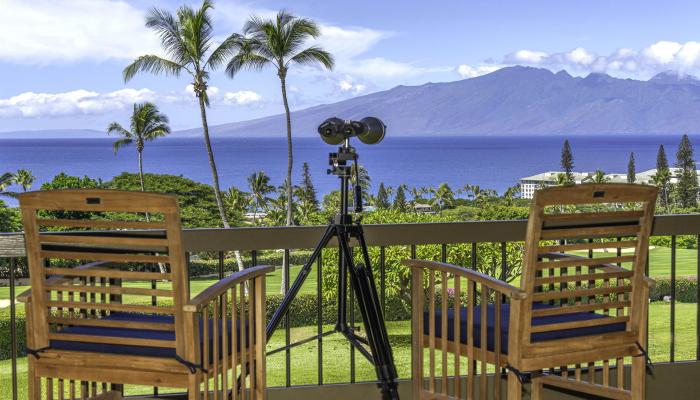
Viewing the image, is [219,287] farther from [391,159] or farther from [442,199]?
[391,159]

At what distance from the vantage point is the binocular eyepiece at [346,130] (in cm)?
288

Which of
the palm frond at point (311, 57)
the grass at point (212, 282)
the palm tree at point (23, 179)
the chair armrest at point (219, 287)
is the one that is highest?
the palm frond at point (311, 57)

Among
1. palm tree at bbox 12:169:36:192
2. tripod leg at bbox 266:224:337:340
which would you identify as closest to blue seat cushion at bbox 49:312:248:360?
tripod leg at bbox 266:224:337:340

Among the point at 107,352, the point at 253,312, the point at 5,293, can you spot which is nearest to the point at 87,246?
the point at 107,352

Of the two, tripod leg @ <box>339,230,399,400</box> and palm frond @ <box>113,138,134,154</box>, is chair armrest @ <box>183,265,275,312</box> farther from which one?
palm frond @ <box>113,138,134,154</box>

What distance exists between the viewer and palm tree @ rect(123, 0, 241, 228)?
88.0 ft

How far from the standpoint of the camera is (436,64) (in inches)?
2222

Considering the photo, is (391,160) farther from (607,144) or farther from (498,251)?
(498,251)

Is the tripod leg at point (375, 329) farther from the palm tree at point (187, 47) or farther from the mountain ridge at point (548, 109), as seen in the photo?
the mountain ridge at point (548, 109)

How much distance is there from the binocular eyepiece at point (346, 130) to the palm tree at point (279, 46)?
24567 millimetres

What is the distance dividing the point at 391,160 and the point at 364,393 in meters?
60.8

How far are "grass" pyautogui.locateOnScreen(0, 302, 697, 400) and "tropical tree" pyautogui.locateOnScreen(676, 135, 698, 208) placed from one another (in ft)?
42.2

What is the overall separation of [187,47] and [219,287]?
26846 mm

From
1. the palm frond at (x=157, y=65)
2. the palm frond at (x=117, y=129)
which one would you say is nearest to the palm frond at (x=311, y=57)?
the palm frond at (x=157, y=65)
